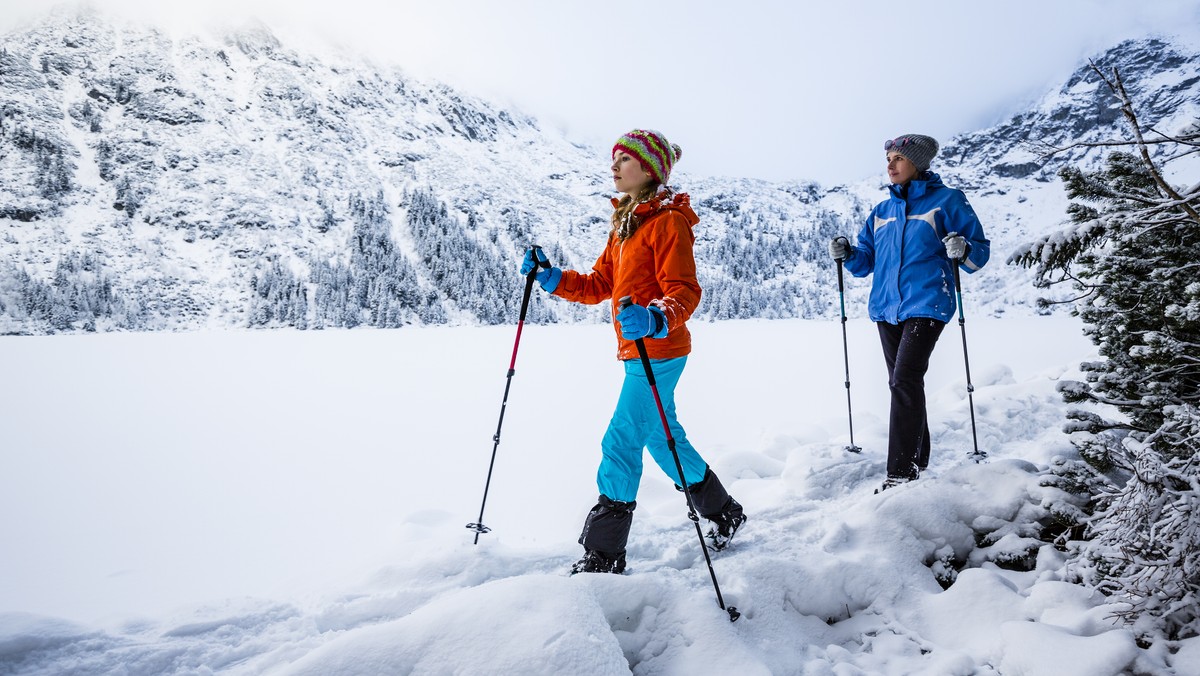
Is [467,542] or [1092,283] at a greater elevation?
[1092,283]

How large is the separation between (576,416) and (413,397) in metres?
3.64

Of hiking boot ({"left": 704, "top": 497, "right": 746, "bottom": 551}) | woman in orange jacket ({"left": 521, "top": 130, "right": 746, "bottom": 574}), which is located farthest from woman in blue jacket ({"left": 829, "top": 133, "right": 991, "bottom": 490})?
woman in orange jacket ({"left": 521, "top": 130, "right": 746, "bottom": 574})

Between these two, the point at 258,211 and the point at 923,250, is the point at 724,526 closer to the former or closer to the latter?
the point at 923,250

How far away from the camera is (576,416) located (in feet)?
28.1

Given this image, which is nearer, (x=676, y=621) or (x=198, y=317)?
(x=676, y=621)

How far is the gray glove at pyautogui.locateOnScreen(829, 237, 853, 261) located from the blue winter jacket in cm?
31

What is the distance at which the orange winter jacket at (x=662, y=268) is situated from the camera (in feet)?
9.00

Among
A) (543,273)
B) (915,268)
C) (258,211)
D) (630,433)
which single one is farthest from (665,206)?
(258,211)

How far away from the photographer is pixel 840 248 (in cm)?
441

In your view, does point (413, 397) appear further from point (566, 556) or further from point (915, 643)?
point (915, 643)

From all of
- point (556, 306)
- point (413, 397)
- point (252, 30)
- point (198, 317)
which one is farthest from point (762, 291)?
point (252, 30)

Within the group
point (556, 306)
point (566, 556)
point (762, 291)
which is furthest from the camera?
point (762, 291)

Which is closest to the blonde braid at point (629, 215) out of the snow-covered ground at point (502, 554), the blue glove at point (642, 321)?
the blue glove at point (642, 321)

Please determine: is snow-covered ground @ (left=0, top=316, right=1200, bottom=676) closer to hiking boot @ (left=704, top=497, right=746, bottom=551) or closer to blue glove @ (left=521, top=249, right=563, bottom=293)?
hiking boot @ (left=704, top=497, right=746, bottom=551)
